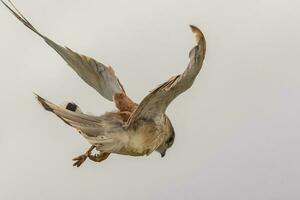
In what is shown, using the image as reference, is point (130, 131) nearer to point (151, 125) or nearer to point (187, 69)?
point (151, 125)

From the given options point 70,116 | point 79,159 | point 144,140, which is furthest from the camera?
point 79,159

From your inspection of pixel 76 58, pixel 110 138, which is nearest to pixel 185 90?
pixel 110 138

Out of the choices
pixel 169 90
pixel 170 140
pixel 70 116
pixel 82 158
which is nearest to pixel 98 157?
pixel 82 158

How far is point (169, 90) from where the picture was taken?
469 inches

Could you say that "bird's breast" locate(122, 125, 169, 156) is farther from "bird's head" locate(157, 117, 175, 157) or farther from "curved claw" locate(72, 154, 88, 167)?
"curved claw" locate(72, 154, 88, 167)

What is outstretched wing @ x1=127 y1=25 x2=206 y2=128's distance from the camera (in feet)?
36.2

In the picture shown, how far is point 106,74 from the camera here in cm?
1414

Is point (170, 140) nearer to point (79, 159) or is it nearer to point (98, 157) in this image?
point (98, 157)

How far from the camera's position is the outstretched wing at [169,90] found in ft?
36.2

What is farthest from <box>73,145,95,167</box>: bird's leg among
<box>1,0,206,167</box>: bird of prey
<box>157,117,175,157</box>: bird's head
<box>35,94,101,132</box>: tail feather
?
<box>157,117,175,157</box>: bird's head

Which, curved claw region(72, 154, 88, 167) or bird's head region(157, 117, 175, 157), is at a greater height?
bird's head region(157, 117, 175, 157)

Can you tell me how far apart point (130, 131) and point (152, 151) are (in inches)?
25.7

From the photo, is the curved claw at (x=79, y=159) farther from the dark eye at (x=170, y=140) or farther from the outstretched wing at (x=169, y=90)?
the dark eye at (x=170, y=140)

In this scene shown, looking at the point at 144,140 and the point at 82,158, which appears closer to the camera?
the point at 144,140
